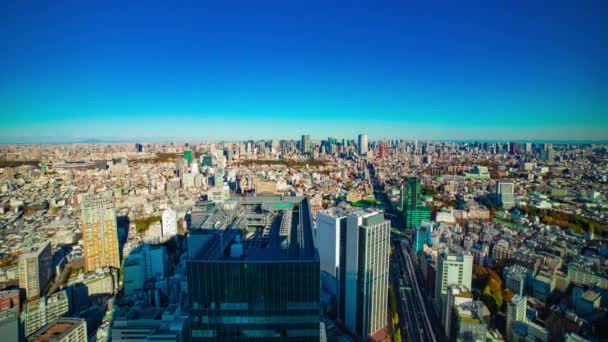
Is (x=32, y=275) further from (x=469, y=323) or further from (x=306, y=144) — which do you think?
(x=306, y=144)

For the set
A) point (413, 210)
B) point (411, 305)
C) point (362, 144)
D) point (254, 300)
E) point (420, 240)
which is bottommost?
point (411, 305)

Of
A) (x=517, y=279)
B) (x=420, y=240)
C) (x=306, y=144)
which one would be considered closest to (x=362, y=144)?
(x=306, y=144)

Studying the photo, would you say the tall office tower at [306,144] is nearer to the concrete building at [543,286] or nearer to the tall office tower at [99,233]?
the tall office tower at [99,233]

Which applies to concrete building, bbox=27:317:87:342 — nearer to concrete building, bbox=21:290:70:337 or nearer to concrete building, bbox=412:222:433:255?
concrete building, bbox=21:290:70:337

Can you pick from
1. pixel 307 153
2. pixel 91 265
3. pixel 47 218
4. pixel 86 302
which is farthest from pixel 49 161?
pixel 307 153

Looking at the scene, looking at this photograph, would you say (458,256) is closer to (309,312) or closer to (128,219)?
(309,312)

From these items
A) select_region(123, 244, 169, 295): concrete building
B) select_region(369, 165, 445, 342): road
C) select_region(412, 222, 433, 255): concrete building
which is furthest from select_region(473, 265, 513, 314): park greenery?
select_region(123, 244, 169, 295): concrete building
